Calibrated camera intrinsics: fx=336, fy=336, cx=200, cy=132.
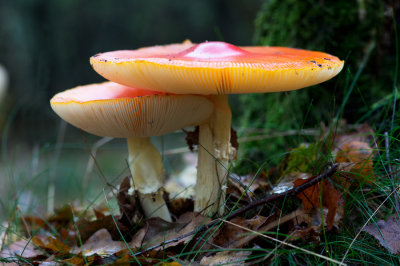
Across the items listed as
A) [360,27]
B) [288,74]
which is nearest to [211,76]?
[288,74]

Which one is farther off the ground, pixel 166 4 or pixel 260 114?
pixel 166 4

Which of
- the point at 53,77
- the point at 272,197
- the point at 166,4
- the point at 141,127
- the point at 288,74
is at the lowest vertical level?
the point at 53,77

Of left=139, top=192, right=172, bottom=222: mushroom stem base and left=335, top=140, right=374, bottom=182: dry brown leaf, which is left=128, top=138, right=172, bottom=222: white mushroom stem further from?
left=335, top=140, right=374, bottom=182: dry brown leaf

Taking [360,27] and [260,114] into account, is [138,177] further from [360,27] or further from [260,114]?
[360,27]

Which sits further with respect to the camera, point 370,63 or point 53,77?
point 53,77

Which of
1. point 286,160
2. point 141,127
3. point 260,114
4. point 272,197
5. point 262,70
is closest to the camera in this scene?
point 262,70

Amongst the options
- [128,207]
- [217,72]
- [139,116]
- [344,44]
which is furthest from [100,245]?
[344,44]

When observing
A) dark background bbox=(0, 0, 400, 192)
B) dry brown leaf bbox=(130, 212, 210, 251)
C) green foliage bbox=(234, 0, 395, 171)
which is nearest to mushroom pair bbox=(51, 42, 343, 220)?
dry brown leaf bbox=(130, 212, 210, 251)

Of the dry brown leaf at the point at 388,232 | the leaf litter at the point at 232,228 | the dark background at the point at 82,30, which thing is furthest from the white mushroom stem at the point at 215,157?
the dark background at the point at 82,30
